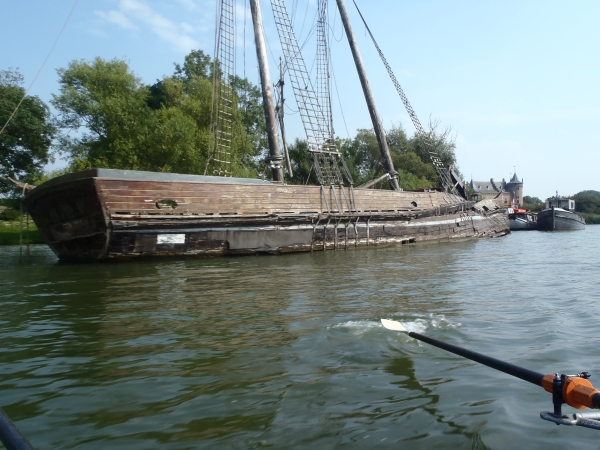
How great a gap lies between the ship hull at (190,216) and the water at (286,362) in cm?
353

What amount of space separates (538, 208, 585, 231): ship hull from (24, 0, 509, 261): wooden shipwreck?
24.8m

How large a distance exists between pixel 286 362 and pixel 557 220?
4146 cm

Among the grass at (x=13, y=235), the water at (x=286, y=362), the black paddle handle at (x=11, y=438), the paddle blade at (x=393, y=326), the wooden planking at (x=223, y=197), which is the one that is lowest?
the water at (x=286, y=362)

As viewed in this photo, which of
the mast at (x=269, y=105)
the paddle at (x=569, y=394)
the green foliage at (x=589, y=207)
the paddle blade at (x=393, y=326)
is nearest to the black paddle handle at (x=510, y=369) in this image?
the paddle at (x=569, y=394)

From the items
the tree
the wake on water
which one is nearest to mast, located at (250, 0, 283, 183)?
the wake on water

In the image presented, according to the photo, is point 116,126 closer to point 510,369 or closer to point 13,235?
point 13,235

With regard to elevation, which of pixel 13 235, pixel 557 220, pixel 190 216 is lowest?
pixel 557 220

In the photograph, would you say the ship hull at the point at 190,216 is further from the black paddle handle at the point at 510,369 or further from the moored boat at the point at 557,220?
the moored boat at the point at 557,220

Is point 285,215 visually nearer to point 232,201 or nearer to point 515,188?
point 232,201

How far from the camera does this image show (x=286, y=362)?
4223 mm

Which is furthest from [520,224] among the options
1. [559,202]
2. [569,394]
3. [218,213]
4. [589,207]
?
[589,207]

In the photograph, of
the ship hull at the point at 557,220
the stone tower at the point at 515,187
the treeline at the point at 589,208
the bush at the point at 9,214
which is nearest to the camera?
the bush at the point at 9,214

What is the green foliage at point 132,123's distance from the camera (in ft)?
86.8

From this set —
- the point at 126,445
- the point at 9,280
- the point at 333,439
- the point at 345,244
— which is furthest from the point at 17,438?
the point at 345,244
